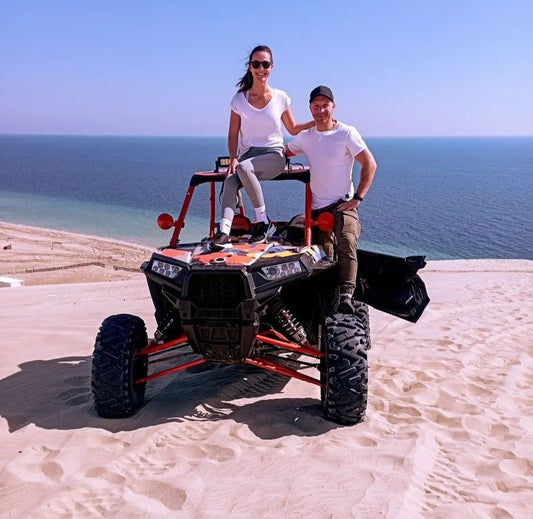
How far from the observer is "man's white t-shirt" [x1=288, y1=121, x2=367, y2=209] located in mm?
5871

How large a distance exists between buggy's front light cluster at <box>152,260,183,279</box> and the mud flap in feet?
7.53

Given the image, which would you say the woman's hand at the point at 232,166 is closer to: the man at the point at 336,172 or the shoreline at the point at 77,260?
the man at the point at 336,172

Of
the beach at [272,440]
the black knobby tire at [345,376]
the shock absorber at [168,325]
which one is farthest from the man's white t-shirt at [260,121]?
the beach at [272,440]

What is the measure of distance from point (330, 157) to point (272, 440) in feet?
8.59

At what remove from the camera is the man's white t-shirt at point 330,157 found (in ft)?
19.3

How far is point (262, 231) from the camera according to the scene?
578cm

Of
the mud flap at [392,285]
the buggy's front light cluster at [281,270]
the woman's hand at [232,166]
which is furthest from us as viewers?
the mud flap at [392,285]

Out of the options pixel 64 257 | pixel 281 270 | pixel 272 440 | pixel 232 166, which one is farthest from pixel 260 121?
pixel 64 257

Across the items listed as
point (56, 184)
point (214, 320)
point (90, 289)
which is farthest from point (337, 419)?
point (56, 184)

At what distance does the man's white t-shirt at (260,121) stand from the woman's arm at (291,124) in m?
0.13

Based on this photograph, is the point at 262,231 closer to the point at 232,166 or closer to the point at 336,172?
the point at 232,166

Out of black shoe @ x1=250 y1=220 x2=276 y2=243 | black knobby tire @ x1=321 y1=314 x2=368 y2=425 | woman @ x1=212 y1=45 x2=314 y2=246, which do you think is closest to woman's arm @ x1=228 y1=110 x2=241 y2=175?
woman @ x1=212 y1=45 x2=314 y2=246

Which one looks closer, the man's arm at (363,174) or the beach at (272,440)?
the beach at (272,440)

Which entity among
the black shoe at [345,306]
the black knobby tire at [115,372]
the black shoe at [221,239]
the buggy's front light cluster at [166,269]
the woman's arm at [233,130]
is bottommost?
the black knobby tire at [115,372]
